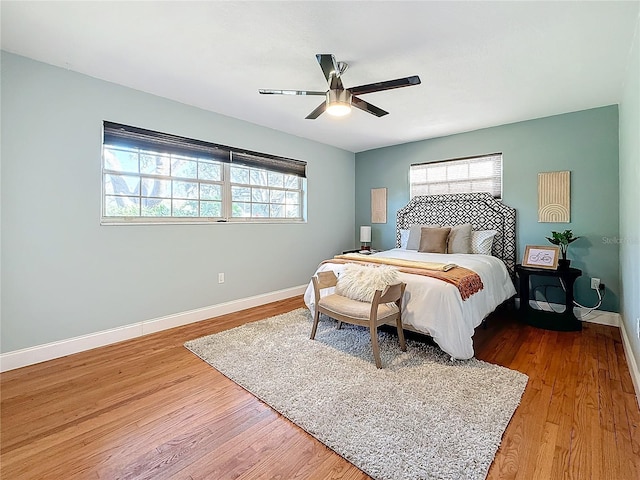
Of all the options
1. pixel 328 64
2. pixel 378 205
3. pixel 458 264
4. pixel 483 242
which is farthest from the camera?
pixel 378 205

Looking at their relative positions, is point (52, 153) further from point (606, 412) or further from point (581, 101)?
Result: point (581, 101)

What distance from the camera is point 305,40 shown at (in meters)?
2.08

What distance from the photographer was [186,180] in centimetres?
338

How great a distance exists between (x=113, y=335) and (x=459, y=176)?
A: 4638 mm

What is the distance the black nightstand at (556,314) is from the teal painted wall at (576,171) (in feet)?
1.26

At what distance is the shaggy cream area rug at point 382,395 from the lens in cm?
145

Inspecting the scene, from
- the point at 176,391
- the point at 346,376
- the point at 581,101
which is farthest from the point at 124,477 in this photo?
the point at 581,101

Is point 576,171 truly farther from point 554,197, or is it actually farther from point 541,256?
point 541,256

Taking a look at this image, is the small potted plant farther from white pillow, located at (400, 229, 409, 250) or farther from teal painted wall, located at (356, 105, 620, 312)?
white pillow, located at (400, 229, 409, 250)

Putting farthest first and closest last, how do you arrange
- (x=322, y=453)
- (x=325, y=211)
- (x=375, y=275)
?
(x=325, y=211) < (x=375, y=275) < (x=322, y=453)

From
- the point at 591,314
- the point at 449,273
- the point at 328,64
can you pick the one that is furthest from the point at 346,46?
the point at 591,314

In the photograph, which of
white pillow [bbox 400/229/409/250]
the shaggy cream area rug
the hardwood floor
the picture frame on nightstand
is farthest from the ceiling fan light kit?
the picture frame on nightstand

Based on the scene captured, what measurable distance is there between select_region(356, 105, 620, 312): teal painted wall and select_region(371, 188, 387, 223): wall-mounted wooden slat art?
3.71 ft

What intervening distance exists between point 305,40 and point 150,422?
262 cm
